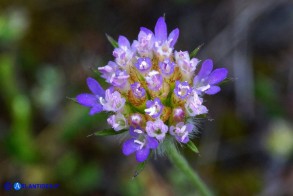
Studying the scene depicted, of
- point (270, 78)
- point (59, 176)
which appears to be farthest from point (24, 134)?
point (270, 78)

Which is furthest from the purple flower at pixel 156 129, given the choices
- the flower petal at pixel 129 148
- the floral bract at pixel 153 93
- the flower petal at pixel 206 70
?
the flower petal at pixel 206 70

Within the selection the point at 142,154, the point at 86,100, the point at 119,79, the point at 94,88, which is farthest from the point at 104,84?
the point at 142,154

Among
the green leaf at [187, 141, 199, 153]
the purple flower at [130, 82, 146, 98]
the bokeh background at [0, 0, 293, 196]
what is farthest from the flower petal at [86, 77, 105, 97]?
the bokeh background at [0, 0, 293, 196]

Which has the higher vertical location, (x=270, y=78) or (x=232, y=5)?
(x=232, y=5)

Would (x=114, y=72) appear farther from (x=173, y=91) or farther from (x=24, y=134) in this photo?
(x=24, y=134)

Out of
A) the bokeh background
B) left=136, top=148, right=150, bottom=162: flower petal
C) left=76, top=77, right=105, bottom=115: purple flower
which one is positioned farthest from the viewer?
Result: the bokeh background

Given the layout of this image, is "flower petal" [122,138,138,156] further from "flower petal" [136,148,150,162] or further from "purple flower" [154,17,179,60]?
"purple flower" [154,17,179,60]

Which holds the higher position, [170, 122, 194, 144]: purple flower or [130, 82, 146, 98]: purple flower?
[130, 82, 146, 98]: purple flower

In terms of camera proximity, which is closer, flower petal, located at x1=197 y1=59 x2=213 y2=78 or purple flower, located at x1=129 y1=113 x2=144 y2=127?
purple flower, located at x1=129 y1=113 x2=144 y2=127
